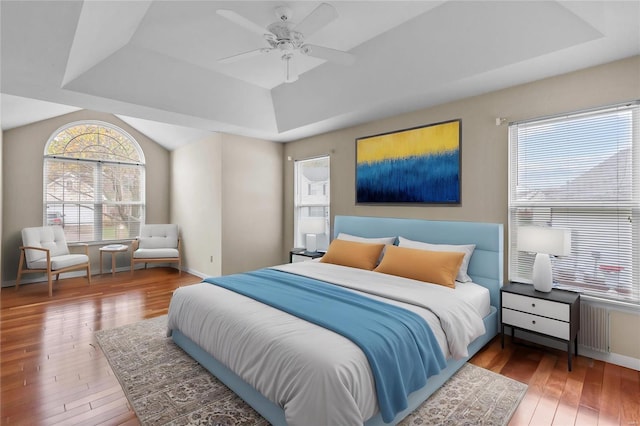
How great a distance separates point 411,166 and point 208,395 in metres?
3.19

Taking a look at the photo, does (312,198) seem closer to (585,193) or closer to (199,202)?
(199,202)

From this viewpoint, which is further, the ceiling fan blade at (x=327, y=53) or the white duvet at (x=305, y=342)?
the ceiling fan blade at (x=327, y=53)

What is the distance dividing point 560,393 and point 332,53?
3055 mm

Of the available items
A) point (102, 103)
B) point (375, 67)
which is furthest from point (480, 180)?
point (102, 103)

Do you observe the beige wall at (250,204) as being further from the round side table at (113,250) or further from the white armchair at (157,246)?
the round side table at (113,250)

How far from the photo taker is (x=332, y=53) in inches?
101

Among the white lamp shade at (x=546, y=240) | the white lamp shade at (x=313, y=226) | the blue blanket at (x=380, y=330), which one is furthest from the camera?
the white lamp shade at (x=313, y=226)

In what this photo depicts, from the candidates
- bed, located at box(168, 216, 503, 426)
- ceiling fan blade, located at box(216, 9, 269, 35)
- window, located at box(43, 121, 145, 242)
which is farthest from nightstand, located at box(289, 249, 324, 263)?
window, located at box(43, 121, 145, 242)

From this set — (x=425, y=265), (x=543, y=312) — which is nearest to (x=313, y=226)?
(x=425, y=265)

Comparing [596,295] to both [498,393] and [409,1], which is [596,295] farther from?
[409,1]

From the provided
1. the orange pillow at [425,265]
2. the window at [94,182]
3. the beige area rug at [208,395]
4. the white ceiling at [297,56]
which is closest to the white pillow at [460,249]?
the orange pillow at [425,265]

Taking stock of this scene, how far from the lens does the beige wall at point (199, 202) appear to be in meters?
5.21

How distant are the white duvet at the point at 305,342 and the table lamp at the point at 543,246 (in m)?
0.72

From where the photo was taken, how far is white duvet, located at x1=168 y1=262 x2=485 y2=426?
5.00ft
